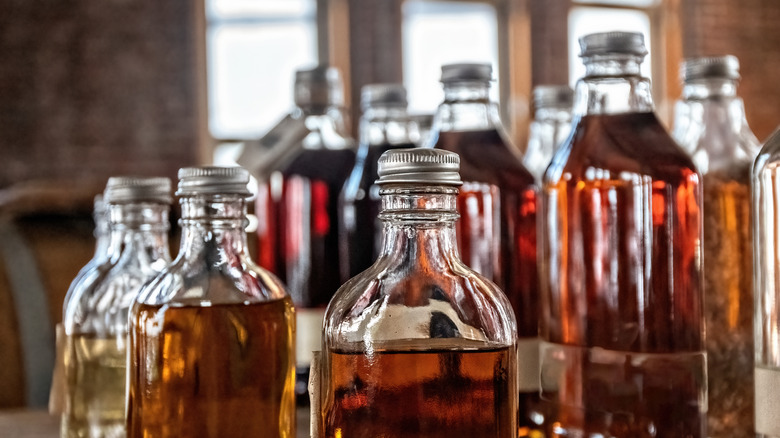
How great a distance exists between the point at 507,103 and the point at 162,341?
9.98 ft

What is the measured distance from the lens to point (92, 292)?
1.79 ft

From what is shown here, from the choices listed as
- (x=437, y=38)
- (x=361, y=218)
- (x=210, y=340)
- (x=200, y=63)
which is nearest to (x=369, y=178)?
(x=361, y=218)

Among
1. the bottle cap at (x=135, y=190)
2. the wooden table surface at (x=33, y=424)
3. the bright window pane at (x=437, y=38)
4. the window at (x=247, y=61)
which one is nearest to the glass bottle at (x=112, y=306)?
the bottle cap at (x=135, y=190)

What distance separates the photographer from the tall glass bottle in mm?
676

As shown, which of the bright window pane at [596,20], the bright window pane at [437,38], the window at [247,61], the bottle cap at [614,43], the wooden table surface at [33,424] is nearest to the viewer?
the bottle cap at [614,43]

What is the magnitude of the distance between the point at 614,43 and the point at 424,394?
0.23 m

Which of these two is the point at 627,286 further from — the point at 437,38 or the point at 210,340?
the point at 437,38

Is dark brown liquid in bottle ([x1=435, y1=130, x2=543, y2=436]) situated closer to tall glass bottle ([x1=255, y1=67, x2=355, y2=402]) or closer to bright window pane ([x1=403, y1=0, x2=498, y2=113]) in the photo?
tall glass bottle ([x1=255, y1=67, x2=355, y2=402])

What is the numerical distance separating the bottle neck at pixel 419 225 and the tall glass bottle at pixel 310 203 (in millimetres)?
240

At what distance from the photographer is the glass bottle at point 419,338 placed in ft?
1.25

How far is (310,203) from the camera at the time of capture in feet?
2.30

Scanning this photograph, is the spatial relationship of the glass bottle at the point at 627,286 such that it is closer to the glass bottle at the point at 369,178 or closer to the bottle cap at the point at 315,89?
the glass bottle at the point at 369,178

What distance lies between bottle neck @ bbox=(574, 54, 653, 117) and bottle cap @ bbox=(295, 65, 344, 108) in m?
0.28

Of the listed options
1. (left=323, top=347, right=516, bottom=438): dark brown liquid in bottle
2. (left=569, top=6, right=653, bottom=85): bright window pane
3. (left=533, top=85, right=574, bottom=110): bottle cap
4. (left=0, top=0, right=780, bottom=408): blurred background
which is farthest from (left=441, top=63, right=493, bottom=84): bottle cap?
(left=569, top=6, right=653, bottom=85): bright window pane
